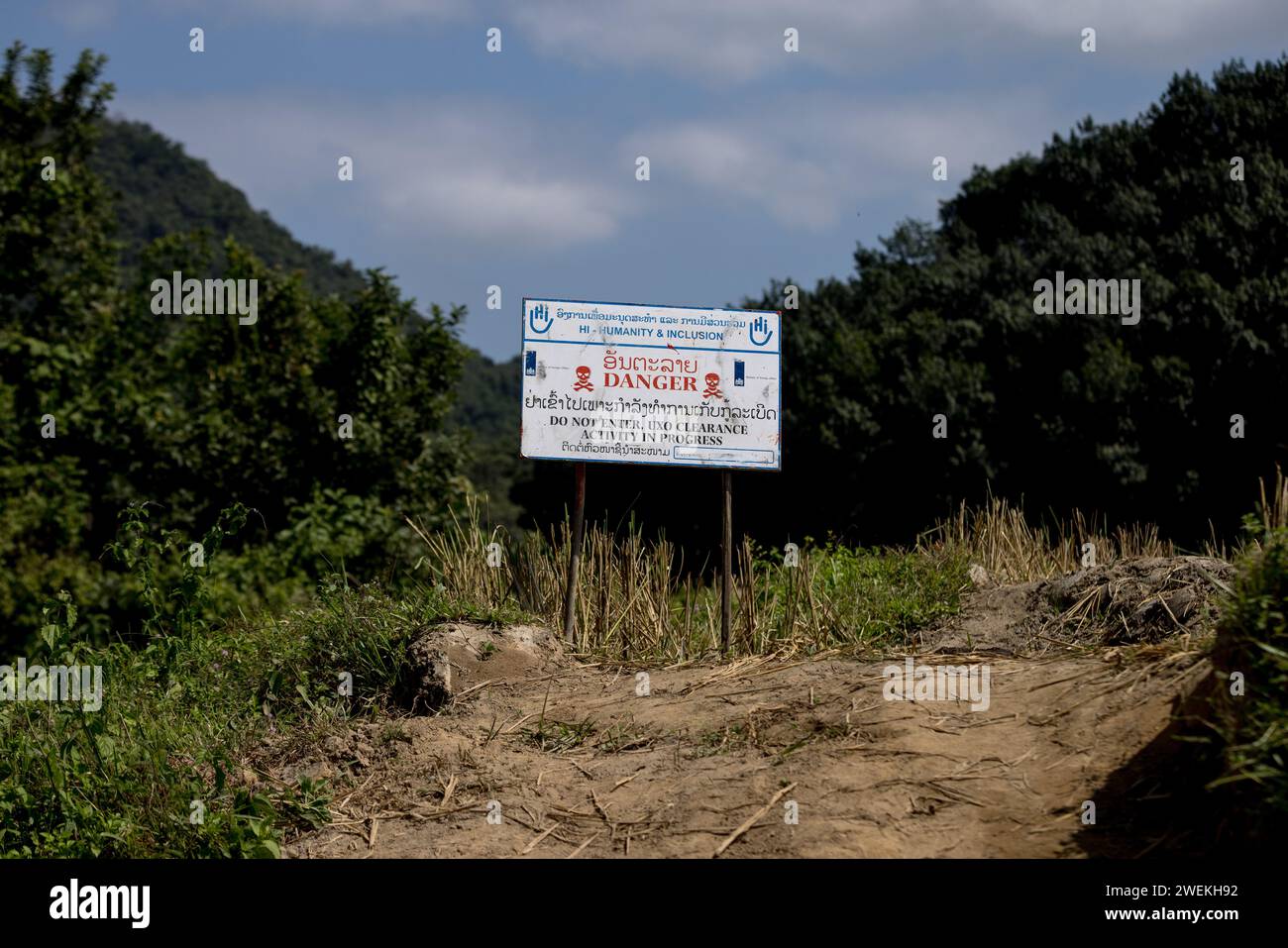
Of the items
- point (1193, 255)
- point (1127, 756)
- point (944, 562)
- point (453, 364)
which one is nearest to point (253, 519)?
point (453, 364)

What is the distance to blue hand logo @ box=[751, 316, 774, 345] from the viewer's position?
27.3 ft

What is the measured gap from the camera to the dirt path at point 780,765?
521 cm

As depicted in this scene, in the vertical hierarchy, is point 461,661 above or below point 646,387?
below

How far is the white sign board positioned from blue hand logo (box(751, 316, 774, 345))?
0.25ft

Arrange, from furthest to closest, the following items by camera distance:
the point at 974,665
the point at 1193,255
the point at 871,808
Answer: the point at 1193,255, the point at 974,665, the point at 871,808

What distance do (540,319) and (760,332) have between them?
138 cm

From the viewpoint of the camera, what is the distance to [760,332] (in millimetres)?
8320

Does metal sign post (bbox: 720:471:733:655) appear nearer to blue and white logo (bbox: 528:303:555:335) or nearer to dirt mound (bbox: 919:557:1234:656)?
dirt mound (bbox: 919:557:1234:656)

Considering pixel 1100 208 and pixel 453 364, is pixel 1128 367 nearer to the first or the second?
pixel 1100 208

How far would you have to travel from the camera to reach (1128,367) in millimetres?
18891

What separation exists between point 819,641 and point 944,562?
50.2 inches

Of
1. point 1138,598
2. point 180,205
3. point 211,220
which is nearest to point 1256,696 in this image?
point 1138,598

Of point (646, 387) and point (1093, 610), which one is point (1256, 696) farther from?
point (646, 387)

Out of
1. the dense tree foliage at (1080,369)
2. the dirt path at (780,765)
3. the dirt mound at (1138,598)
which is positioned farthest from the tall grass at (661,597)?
the dense tree foliage at (1080,369)
